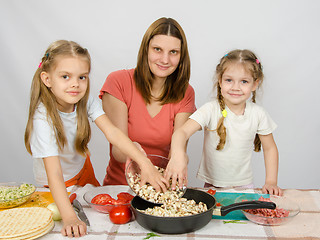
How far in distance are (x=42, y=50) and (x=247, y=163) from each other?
74.0 inches

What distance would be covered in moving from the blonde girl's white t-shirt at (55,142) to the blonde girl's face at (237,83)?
0.65 meters

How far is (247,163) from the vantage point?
6.58 feet

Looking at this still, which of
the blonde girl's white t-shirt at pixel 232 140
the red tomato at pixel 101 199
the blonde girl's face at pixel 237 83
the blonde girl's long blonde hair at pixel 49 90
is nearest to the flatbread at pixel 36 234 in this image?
the red tomato at pixel 101 199

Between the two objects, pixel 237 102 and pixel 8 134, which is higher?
pixel 237 102

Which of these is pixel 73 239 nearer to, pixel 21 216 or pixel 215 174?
pixel 21 216

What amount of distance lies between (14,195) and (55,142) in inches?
10.6

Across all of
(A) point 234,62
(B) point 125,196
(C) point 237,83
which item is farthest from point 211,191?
(A) point 234,62

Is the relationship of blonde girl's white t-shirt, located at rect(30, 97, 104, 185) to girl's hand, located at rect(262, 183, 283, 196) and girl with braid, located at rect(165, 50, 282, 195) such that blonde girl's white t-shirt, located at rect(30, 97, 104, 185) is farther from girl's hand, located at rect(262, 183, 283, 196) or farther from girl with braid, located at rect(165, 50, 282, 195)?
girl's hand, located at rect(262, 183, 283, 196)

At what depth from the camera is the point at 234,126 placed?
76.6 inches

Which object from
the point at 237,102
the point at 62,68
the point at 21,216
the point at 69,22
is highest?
the point at 69,22

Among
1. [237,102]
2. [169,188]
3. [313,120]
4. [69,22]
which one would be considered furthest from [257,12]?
[169,188]

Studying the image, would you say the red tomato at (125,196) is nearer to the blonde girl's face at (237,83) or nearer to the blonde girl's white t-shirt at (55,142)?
the blonde girl's white t-shirt at (55,142)

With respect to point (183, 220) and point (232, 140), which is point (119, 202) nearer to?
point (183, 220)

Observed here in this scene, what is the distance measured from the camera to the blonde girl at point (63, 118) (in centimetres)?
150
